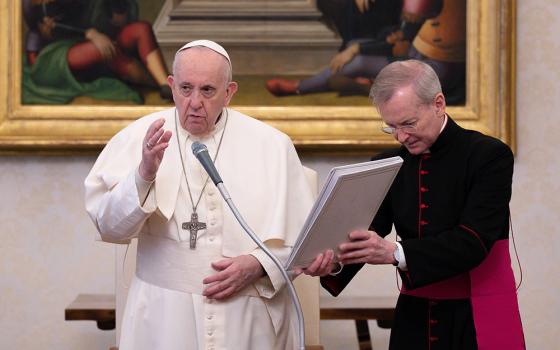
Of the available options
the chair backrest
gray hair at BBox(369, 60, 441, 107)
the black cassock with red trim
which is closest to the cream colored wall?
the chair backrest

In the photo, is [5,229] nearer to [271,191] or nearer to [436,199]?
[271,191]

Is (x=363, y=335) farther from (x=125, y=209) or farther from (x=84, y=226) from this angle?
(x=125, y=209)

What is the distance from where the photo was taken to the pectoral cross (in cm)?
302

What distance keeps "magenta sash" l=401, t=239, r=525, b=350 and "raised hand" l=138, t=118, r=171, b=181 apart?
0.83 meters

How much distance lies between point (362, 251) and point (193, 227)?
59 cm

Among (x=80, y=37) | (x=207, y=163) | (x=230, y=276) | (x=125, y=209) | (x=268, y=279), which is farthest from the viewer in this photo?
(x=80, y=37)

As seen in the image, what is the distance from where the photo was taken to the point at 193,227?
304cm

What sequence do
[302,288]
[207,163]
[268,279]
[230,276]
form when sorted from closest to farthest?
[207,163] < [230,276] < [268,279] < [302,288]

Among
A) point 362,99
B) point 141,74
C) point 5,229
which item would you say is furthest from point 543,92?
point 5,229

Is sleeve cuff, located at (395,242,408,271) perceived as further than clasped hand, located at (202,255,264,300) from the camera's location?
No

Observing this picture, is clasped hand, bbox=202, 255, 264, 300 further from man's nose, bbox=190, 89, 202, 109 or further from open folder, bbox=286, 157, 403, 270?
man's nose, bbox=190, 89, 202, 109

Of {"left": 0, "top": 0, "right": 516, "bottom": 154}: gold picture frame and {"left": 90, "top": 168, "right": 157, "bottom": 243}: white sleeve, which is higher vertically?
{"left": 0, "top": 0, "right": 516, "bottom": 154}: gold picture frame

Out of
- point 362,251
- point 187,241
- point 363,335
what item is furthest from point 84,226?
point 362,251

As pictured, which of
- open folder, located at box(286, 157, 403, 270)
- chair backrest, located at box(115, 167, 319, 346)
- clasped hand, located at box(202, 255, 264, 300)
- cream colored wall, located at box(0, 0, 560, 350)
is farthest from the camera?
cream colored wall, located at box(0, 0, 560, 350)
